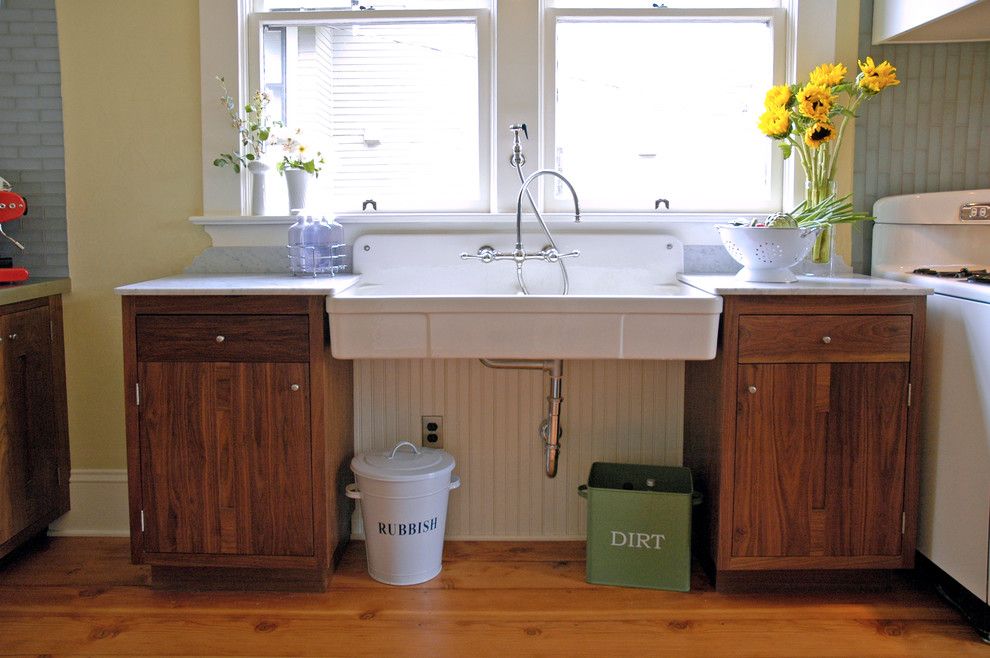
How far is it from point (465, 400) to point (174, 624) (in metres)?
1.08

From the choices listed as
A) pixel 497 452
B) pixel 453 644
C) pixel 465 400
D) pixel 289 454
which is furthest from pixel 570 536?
pixel 289 454

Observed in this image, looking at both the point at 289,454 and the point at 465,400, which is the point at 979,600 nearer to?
the point at 465,400

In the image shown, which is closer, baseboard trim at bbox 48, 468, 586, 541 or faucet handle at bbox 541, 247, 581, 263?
faucet handle at bbox 541, 247, 581, 263

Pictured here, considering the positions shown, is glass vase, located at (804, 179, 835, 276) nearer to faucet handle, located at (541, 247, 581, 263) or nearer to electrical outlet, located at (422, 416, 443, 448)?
faucet handle, located at (541, 247, 581, 263)

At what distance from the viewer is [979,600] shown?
2252 millimetres

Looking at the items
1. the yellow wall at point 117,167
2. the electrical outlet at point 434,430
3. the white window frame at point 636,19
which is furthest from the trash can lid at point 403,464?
the white window frame at point 636,19

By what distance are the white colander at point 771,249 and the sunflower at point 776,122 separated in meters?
0.32

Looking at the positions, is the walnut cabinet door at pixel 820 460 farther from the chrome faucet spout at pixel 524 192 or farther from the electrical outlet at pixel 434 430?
the electrical outlet at pixel 434 430

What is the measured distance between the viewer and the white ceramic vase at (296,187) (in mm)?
2816

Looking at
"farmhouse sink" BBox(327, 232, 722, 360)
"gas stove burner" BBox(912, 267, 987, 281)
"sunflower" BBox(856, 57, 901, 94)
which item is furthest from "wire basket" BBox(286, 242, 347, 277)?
"gas stove burner" BBox(912, 267, 987, 281)

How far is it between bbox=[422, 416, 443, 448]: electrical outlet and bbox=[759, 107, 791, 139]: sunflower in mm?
1343

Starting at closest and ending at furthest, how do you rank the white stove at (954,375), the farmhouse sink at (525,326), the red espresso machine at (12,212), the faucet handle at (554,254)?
the white stove at (954,375)
the farmhouse sink at (525,326)
the red espresso machine at (12,212)
the faucet handle at (554,254)

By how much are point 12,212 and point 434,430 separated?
58.0 inches

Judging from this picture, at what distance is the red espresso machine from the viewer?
8.68ft
